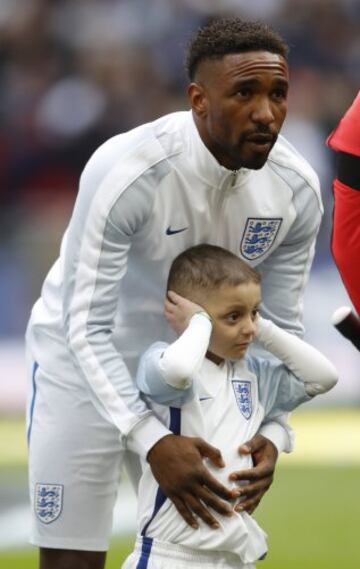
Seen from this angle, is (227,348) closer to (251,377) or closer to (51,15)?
(251,377)

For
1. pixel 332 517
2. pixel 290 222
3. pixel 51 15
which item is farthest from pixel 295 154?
pixel 51 15

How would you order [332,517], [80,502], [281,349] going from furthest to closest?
[332,517] < [80,502] < [281,349]

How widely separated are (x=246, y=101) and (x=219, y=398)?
769mm

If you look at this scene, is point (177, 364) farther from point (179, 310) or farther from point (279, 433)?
point (279, 433)

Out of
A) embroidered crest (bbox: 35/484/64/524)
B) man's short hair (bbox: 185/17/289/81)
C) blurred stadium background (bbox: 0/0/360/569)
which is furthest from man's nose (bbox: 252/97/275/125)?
blurred stadium background (bbox: 0/0/360/569)

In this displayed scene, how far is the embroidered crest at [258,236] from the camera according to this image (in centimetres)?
414

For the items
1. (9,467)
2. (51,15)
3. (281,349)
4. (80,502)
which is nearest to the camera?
(281,349)

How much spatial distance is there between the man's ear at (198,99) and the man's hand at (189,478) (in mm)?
826

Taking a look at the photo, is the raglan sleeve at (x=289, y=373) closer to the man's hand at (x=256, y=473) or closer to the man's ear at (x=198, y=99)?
the man's hand at (x=256, y=473)

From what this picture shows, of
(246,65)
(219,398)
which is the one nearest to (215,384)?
(219,398)

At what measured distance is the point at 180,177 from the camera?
13.3 ft

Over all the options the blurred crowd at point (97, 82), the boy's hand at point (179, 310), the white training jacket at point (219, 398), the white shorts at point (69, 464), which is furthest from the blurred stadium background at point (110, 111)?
Answer: the boy's hand at point (179, 310)

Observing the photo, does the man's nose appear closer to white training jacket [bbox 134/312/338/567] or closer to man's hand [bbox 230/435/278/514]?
white training jacket [bbox 134/312/338/567]

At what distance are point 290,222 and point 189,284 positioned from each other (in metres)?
0.34
